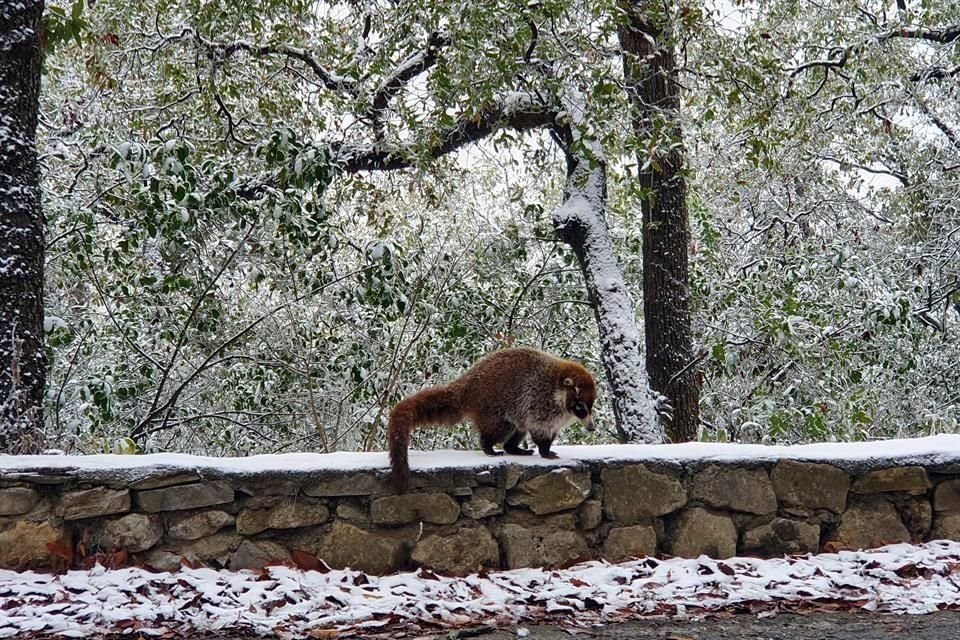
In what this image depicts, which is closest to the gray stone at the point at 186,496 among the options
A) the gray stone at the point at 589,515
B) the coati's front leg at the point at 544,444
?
the coati's front leg at the point at 544,444

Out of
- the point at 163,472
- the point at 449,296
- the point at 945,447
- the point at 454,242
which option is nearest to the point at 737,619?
the point at 945,447

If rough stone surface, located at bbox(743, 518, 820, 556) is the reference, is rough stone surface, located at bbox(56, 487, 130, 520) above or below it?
above

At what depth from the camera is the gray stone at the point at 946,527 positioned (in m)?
5.63

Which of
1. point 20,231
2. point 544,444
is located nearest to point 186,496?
point 544,444

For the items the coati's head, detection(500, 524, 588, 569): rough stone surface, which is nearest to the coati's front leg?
the coati's head

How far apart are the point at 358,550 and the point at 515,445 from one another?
123 cm

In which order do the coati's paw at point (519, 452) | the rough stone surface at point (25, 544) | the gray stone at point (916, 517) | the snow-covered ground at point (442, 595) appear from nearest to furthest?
the snow-covered ground at point (442, 595)
the rough stone surface at point (25, 544)
the coati's paw at point (519, 452)
the gray stone at point (916, 517)

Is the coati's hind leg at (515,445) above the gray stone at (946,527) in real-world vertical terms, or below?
above

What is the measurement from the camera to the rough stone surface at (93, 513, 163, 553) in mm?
4723

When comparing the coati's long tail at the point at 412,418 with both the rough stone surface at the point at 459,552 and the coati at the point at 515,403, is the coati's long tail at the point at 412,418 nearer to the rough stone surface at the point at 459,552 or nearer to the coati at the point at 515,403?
the coati at the point at 515,403

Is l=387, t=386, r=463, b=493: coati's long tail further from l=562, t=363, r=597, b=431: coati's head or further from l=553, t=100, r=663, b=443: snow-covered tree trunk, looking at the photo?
l=553, t=100, r=663, b=443: snow-covered tree trunk

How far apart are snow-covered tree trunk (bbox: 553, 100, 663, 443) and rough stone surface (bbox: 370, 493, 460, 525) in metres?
3.50

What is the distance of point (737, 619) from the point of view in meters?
4.40

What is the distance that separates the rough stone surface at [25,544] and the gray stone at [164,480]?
480 mm
